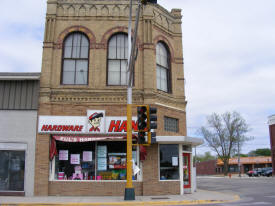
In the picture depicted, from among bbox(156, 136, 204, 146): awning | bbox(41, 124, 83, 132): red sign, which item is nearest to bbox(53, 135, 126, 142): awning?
bbox(41, 124, 83, 132): red sign

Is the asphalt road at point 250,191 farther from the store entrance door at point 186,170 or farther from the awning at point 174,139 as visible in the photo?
the awning at point 174,139

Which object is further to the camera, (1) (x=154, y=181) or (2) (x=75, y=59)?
(2) (x=75, y=59)

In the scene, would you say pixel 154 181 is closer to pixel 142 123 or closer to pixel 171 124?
pixel 171 124

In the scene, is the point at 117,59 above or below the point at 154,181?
above

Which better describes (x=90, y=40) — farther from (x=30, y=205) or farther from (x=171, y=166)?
(x=30, y=205)

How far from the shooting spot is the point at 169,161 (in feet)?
54.3

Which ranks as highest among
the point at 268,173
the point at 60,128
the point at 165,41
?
the point at 165,41

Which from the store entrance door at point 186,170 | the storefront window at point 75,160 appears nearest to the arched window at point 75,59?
the storefront window at point 75,160

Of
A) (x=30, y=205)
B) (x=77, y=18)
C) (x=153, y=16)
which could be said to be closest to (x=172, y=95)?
(x=153, y=16)

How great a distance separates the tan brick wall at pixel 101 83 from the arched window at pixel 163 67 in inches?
13.1

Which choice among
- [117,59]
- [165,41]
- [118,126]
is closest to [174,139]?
[118,126]

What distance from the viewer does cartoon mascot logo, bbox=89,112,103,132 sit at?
1625 cm

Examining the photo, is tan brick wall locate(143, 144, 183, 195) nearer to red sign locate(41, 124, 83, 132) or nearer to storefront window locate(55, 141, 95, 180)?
storefront window locate(55, 141, 95, 180)

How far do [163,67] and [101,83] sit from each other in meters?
4.06
